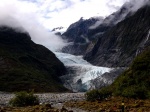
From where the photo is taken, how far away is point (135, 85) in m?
51.3

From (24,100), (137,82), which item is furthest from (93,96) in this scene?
(24,100)

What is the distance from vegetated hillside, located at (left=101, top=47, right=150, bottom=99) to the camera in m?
45.7

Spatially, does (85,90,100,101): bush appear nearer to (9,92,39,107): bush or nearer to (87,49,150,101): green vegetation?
(87,49,150,101): green vegetation

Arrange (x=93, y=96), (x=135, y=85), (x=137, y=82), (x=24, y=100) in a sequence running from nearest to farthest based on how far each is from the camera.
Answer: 1. (x=24, y=100)
2. (x=93, y=96)
3. (x=135, y=85)
4. (x=137, y=82)

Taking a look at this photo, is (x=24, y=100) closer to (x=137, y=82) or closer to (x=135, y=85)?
(x=135, y=85)

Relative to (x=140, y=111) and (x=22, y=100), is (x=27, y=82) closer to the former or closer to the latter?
(x=22, y=100)

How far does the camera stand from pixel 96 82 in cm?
19462

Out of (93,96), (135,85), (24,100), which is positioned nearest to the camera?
(24,100)

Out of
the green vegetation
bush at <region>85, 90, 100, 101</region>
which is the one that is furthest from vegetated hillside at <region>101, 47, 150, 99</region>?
bush at <region>85, 90, 100, 101</region>

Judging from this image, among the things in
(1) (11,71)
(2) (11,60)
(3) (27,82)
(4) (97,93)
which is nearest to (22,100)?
(4) (97,93)

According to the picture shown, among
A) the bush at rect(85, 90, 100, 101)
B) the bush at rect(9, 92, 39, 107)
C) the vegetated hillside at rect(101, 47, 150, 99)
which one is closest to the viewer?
the bush at rect(9, 92, 39, 107)

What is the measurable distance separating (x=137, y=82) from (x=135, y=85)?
123cm

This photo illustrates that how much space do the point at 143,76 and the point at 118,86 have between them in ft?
12.6

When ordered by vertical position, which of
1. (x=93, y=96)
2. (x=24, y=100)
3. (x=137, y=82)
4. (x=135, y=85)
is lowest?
(x=24, y=100)
